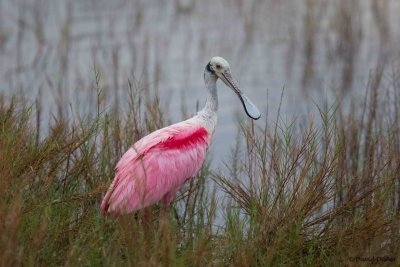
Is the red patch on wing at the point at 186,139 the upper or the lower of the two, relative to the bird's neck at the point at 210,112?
lower

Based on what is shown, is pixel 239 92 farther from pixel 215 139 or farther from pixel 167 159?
pixel 215 139

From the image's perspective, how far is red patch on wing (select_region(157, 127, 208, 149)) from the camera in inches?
195

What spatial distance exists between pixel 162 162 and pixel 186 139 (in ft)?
0.65

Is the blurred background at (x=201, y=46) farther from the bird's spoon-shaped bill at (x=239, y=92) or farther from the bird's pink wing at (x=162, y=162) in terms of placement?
the bird's pink wing at (x=162, y=162)

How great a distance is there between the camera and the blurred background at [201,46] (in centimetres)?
998

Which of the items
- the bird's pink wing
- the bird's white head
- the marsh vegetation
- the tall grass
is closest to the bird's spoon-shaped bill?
the bird's white head

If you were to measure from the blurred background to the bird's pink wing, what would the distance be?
3.98 metres

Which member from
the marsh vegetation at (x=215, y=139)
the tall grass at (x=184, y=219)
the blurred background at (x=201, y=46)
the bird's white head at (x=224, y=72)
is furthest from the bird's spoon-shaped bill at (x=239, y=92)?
the blurred background at (x=201, y=46)

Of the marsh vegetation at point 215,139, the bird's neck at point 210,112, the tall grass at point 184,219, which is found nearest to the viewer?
the tall grass at point 184,219

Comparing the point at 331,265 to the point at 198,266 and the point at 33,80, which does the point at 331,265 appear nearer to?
the point at 198,266

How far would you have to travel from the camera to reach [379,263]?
3.69 meters

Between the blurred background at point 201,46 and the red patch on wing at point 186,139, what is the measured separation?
3935 millimetres

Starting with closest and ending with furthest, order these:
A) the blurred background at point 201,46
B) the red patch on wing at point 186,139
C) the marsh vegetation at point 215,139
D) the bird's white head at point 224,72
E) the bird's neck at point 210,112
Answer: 1. the marsh vegetation at point 215,139
2. the red patch on wing at point 186,139
3. the bird's neck at point 210,112
4. the bird's white head at point 224,72
5. the blurred background at point 201,46

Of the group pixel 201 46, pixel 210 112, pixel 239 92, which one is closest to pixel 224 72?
pixel 239 92
